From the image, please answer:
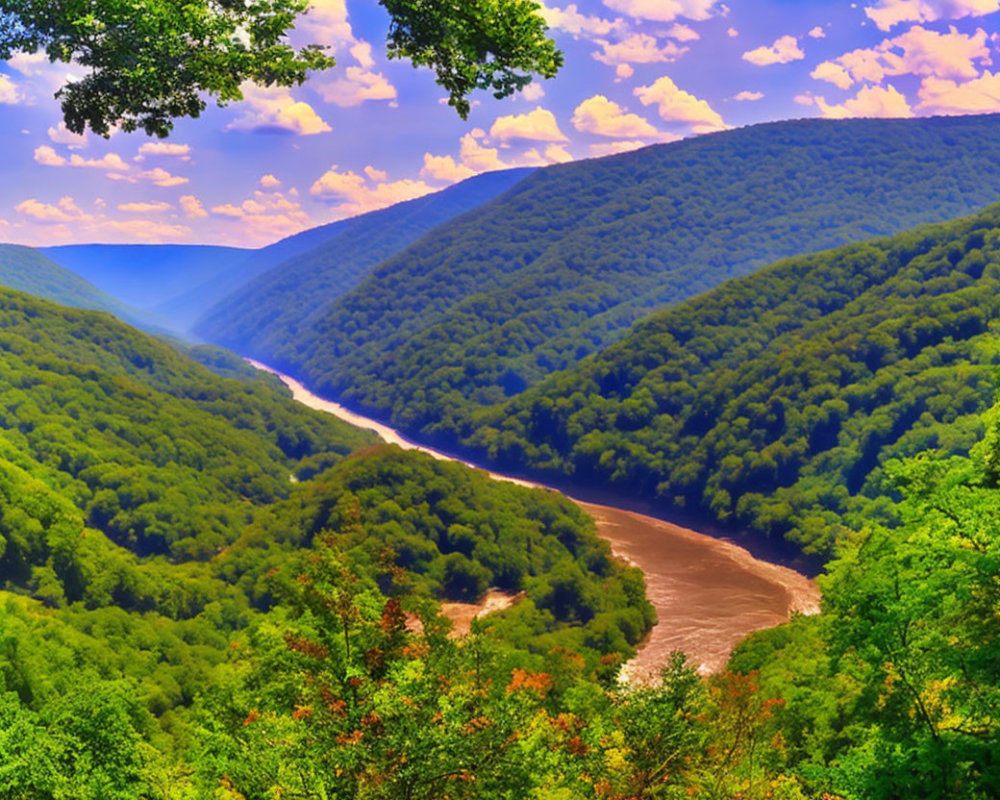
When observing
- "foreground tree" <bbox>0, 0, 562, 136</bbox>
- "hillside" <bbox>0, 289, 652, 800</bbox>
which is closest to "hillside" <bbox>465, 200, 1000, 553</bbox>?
"hillside" <bbox>0, 289, 652, 800</bbox>

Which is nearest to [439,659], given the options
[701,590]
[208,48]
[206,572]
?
[208,48]

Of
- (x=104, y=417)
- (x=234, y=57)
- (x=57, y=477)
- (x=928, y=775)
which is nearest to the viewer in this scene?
(x=234, y=57)

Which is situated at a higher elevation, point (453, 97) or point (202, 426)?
point (453, 97)

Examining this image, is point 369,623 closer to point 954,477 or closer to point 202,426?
point 954,477

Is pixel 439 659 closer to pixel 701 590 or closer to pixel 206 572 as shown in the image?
pixel 701 590

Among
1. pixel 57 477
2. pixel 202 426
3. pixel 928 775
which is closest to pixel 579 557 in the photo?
pixel 57 477

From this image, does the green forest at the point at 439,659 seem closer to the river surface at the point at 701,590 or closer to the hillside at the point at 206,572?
the hillside at the point at 206,572

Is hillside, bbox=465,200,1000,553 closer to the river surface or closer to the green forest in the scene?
the river surface
